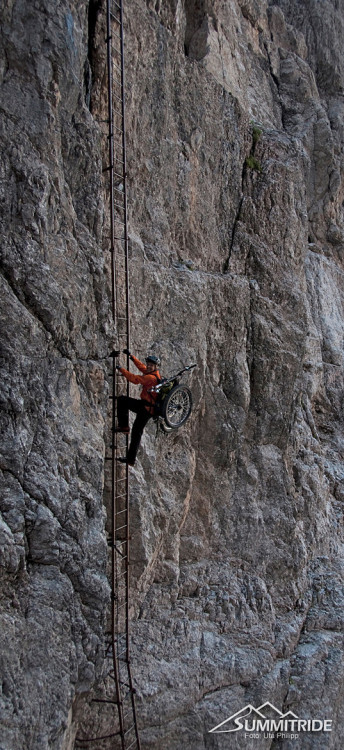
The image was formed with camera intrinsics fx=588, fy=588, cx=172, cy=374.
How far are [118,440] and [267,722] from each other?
567 cm

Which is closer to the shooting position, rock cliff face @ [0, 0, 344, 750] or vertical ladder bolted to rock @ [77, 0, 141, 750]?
rock cliff face @ [0, 0, 344, 750]

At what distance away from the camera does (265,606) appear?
10.9 meters

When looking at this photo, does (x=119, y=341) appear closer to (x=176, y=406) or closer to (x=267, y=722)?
(x=176, y=406)

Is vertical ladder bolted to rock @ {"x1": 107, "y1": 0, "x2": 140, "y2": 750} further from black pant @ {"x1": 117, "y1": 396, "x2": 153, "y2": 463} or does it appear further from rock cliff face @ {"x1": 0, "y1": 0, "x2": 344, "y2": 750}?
rock cliff face @ {"x1": 0, "y1": 0, "x2": 344, "y2": 750}

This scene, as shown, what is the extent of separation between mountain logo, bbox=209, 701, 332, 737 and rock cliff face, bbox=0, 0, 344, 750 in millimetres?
117

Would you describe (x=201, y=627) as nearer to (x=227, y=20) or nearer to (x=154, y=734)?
(x=154, y=734)

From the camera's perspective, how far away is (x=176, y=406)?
8820 mm

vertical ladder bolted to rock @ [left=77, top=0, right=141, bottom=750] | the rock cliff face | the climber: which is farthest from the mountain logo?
the climber

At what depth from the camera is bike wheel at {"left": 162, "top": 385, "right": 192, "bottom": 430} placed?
8.33 metres

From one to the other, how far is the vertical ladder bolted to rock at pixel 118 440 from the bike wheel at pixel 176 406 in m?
0.77

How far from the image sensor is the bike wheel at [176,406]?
8.33m

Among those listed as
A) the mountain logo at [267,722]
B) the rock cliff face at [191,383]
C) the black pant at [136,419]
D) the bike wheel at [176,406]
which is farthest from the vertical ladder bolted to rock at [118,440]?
the mountain logo at [267,722]

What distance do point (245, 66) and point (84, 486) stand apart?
11048 millimetres

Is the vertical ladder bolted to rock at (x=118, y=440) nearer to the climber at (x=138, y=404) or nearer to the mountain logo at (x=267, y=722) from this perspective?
the climber at (x=138, y=404)
